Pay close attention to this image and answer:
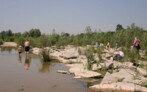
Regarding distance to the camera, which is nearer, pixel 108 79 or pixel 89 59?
pixel 108 79

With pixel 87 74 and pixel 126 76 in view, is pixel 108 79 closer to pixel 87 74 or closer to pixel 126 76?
pixel 126 76

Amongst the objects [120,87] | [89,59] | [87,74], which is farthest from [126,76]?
[89,59]

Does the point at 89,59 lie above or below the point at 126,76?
above

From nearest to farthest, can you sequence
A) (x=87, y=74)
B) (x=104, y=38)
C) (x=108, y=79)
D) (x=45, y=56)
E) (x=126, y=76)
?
(x=108, y=79)
(x=126, y=76)
(x=87, y=74)
(x=45, y=56)
(x=104, y=38)

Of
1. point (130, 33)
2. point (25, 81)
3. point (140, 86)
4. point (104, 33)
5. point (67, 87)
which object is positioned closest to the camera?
point (140, 86)

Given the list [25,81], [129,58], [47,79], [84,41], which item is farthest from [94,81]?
[84,41]

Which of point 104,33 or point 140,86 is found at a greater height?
point 104,33

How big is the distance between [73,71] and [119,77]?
2494 millimetres

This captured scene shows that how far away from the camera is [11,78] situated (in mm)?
7688

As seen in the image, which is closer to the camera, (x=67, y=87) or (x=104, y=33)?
(x=67, y=87)

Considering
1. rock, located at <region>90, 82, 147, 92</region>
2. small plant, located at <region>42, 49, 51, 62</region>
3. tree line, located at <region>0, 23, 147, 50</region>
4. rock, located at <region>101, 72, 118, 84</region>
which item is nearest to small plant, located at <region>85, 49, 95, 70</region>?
rock, located at <region>101, 72, 118, 84</region>

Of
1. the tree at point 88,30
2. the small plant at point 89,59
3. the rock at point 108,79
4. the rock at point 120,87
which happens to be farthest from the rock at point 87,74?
the tree at point 88,30

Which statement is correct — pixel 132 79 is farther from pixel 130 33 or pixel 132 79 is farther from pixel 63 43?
pixel 63 43

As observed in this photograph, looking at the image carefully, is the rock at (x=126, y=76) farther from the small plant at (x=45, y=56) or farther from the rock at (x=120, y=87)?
the small plant at (x=45, y=56)
